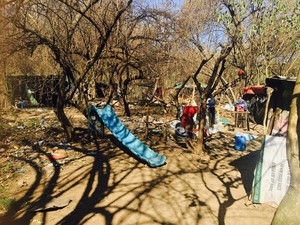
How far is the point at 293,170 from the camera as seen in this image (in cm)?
262

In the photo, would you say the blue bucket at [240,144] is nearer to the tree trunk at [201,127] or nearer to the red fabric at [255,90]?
the tree trunk at [201,127]

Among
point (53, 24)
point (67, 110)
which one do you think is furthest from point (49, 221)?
point (67, 110)

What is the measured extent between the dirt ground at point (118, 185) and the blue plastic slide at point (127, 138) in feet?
0.66

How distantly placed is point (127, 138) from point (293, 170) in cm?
547

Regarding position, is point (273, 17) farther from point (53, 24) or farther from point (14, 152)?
point (14, 152)

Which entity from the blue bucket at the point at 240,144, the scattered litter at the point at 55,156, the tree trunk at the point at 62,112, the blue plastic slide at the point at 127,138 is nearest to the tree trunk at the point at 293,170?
the blue plastic slide at the point at 127,138

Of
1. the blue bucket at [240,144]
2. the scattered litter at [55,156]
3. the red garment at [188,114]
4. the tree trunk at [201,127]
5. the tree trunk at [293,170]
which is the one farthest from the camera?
the red garment at [188,114]

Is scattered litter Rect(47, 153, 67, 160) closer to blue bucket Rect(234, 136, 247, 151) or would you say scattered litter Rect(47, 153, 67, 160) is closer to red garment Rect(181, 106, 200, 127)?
red garment Rect(181, 106, 200, 127)

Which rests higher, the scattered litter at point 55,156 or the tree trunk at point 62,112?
the tree trunk at point 62,112

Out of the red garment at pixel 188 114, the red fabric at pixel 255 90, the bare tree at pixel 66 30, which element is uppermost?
the bare tree at pixel 66 30

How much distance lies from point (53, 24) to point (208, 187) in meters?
5.59

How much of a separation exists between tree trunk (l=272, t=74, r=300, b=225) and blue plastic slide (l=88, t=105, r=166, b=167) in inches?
155

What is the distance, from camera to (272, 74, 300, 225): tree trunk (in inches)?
101

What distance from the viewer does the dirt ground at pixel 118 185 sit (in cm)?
429
